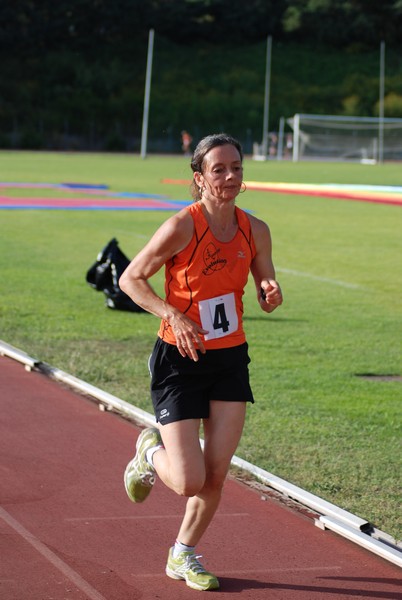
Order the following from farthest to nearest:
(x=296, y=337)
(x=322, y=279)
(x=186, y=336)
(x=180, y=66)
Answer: (x=180, y=66) < (x=322, y=279) < (x=296, y=337) < (x=186, y=336)

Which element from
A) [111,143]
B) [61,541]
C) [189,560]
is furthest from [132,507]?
[111,143]

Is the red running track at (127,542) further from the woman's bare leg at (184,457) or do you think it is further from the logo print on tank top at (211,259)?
the logo print on tank top at (211,259)

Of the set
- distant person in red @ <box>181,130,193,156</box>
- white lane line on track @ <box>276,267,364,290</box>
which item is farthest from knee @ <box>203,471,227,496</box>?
distant person in red @ <box>181,130,193,156</box>

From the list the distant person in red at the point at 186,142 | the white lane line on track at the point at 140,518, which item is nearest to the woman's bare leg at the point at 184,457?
the white lane line on track at the point at 140,518

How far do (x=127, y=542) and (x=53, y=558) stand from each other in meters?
0.44

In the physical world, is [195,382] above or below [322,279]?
above

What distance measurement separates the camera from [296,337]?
11.8 m

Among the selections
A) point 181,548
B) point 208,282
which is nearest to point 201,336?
point 208,282

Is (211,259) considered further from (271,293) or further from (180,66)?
(180,66)

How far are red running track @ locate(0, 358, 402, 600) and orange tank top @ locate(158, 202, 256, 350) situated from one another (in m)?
1.10

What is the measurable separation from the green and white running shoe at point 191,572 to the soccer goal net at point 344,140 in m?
65.2

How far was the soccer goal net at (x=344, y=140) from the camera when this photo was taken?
7075 cm

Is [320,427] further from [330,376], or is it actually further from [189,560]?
[189,560]

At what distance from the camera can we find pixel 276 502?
6363 millimetres
